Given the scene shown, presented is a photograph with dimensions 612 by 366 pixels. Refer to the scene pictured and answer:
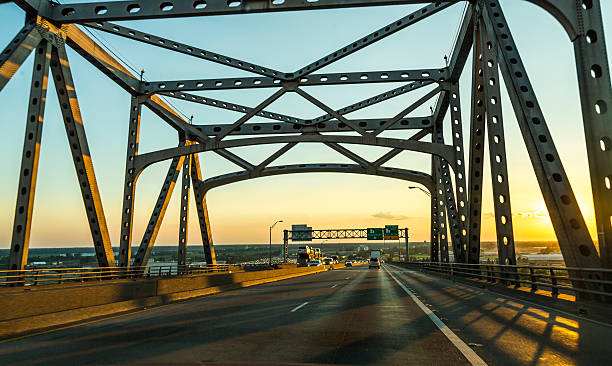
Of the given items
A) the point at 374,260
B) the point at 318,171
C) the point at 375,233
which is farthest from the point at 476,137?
the point at 375,233

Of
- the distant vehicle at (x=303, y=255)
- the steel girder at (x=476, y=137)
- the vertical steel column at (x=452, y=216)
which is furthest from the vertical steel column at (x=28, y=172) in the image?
the distant vehicle at (x=303, y=255)

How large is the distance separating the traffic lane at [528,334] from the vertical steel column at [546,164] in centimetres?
170

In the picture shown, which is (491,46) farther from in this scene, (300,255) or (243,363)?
(300,255)

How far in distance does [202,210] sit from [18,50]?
2491cm

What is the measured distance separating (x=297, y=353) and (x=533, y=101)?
10.7m

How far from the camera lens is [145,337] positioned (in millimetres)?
7383

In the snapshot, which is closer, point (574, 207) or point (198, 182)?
point (574, 207)

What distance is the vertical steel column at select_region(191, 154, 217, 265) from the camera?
40.2 meters

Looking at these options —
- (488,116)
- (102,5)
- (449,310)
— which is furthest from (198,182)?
(449,310)

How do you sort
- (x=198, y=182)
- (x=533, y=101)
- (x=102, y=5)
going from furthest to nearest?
(x=198, y=182), (x=102, y=5), (x=533, y=101)

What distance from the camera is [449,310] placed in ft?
36.0

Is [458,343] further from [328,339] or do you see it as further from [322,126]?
[322,126]

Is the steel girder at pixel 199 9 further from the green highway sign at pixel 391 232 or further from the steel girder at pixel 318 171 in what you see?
the green highway sign at pixel 391 232

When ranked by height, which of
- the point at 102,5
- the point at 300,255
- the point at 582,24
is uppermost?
the point at 102,5
